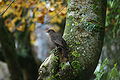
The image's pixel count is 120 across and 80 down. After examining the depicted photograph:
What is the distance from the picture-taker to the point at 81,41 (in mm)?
4320

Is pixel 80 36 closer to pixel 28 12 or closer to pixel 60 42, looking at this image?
pixel 60 42

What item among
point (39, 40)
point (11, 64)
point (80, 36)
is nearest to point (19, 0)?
point (11, 64)

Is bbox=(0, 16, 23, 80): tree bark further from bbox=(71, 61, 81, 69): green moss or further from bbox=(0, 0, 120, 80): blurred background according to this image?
bbox=(71, 61, 81, 69): green moss

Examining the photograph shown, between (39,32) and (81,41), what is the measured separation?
30.9 feet

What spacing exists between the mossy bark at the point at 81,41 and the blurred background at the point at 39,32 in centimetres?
73

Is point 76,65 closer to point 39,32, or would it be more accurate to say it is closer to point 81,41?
point 81,41

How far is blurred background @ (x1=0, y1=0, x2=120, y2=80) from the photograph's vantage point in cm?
613

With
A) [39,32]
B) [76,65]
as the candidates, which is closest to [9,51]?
[76,65]

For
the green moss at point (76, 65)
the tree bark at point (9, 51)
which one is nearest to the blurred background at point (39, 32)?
the tree bark at point (9, 51)

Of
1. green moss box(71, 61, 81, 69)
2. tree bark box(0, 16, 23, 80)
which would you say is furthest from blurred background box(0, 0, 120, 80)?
green moss box(71, 61, 81, 69)

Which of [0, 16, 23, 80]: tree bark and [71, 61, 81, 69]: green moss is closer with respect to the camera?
[71, 61, 81, 69]: green moss

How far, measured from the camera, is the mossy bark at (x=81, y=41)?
4082 mm

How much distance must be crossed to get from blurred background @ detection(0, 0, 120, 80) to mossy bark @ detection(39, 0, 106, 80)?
0.73 m

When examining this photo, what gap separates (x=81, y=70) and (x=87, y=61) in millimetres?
164
